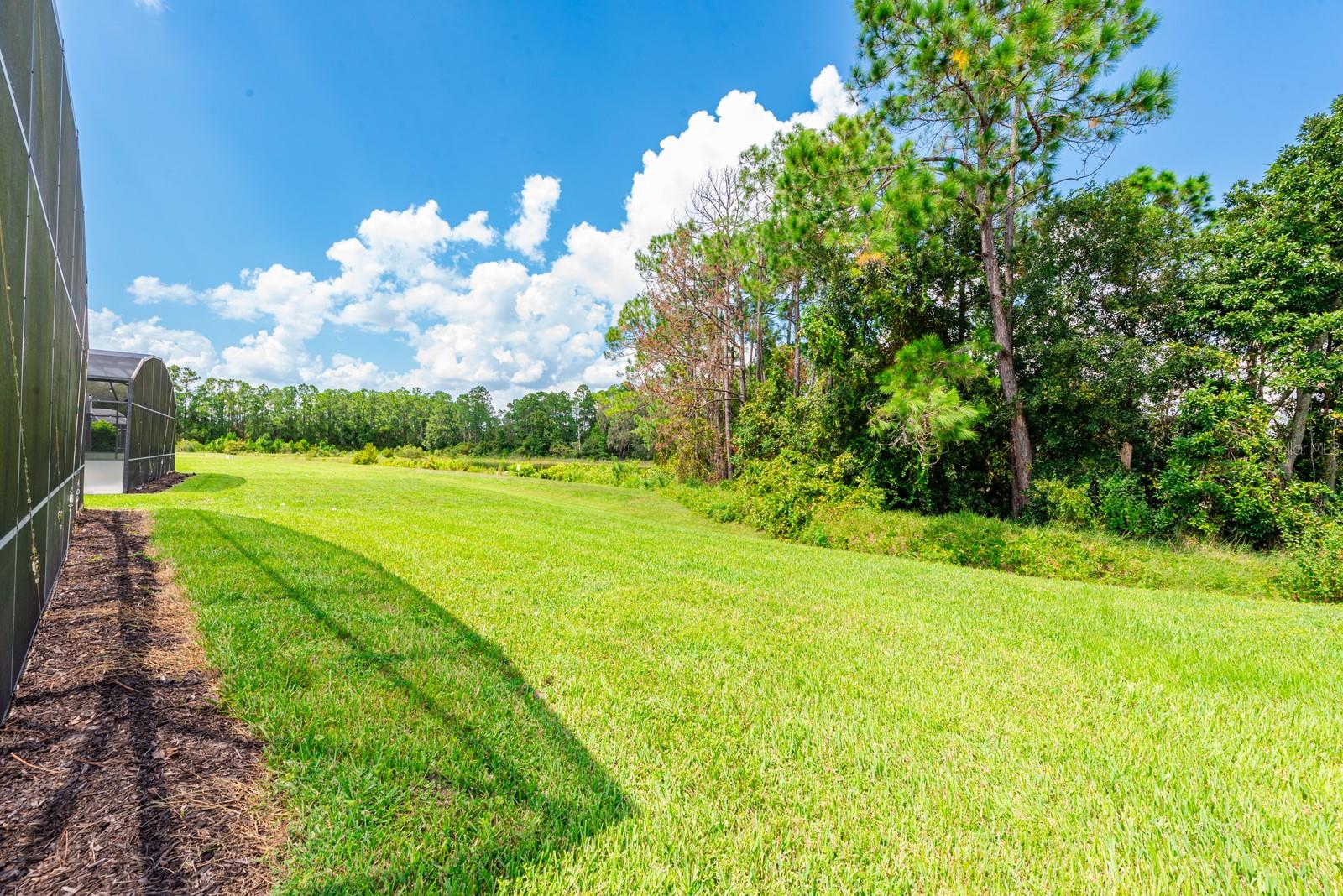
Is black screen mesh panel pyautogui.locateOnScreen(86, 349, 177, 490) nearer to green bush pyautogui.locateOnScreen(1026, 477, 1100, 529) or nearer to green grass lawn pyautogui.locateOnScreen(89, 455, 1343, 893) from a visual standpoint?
green grass lawn pyautogui.locateOnScreen(89, 455, 1343, 893)

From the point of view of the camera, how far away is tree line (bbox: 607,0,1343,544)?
27.7ft

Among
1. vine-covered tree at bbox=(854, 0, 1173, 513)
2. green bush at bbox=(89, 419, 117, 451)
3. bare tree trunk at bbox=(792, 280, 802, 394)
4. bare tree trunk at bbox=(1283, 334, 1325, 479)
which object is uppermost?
vine-covered tree at bbox=(854, 0, 1173, 513)

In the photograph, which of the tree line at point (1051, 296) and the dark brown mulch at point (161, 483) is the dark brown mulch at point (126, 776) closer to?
the tree line at point (1051, 296)

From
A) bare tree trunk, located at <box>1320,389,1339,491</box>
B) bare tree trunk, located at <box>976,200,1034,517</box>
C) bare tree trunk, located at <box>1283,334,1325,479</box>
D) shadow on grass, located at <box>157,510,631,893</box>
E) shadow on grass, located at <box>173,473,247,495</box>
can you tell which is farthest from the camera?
shadow on grass, located at <box>173,473,247,495</box>

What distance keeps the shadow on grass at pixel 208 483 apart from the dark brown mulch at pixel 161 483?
0.19 m

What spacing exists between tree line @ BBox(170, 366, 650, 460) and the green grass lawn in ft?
133

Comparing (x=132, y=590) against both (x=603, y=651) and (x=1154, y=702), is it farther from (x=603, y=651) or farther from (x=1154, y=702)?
(x=1154, y=702)

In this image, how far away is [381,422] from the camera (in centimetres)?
5550

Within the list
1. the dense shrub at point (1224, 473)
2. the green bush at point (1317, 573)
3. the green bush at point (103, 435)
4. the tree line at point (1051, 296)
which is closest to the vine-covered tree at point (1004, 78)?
the tree line at point (1051, 296)

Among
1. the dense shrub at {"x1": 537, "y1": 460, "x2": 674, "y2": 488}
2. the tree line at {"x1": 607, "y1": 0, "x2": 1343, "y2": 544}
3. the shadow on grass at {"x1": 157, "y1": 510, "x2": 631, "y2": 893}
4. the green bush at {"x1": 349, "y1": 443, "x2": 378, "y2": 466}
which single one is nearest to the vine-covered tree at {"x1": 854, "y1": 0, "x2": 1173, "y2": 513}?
the tree line at {"x1": 607, "y1": 0, "x2": 1343, "y2": 544}

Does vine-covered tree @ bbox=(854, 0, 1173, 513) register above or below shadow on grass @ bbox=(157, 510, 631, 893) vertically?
above

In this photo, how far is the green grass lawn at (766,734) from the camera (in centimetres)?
165

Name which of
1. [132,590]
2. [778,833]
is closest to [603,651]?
[778,833]

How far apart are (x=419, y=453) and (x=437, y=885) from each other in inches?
1617
